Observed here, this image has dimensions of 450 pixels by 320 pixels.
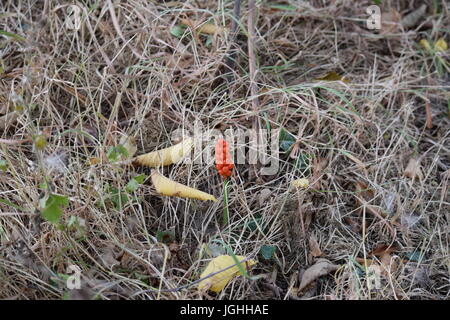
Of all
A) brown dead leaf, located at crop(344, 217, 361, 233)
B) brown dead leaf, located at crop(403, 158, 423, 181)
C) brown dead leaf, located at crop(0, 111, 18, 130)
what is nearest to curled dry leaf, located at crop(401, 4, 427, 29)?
brown dead leaf, located at crop(403, 158, 423, 181)

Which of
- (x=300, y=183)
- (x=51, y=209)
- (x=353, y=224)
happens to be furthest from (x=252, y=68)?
(x=51, y=209)

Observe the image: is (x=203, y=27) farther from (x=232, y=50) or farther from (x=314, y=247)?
(x=314, y=247)

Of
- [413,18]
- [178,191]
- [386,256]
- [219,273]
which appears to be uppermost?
[413,18]

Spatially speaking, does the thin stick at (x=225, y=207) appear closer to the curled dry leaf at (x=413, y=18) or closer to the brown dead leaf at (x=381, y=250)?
the brown dead leaf at (x=381, y=250)

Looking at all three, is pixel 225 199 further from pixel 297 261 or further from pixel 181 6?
pixel 181 6

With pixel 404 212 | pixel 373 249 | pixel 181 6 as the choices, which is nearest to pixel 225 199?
pixel 373 249

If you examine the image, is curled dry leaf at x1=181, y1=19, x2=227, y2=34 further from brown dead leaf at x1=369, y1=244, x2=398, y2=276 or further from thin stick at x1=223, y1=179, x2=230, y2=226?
brown dead leaf at x1=369, y1=244, x2=398, y2=276
